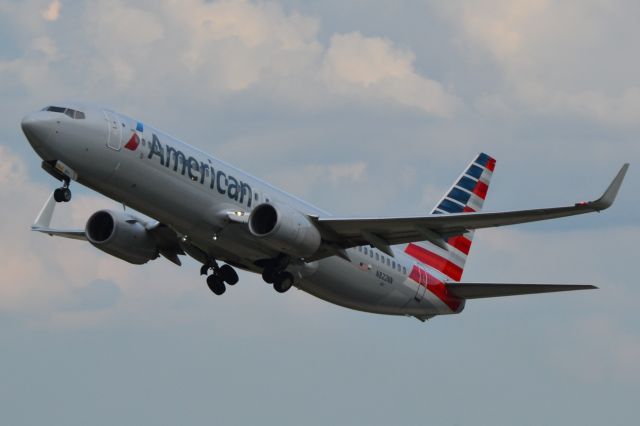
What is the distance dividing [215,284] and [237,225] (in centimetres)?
636

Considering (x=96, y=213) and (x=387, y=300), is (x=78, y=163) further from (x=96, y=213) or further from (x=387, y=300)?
Result: (x=387, y=300)

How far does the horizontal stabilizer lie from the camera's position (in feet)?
175

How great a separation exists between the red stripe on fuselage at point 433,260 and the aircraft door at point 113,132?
53.7 ft

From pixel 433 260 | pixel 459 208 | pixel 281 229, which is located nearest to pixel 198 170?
pixel 281 229

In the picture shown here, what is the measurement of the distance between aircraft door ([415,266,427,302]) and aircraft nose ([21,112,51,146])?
58.0ft

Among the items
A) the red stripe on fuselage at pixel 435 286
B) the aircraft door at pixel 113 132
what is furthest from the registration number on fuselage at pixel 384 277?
the aircraft door at pixel 113 132

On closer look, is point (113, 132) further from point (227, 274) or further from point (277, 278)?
point (227, 274)

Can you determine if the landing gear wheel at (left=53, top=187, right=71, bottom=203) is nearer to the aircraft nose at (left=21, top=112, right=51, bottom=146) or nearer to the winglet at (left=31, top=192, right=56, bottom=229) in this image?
the aircraft nose at (left=21, top=112, right=51, bottom=146)

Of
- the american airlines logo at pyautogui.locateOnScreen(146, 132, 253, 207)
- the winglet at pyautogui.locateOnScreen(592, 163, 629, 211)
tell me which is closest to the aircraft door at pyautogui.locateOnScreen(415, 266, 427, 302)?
the american airlines logo at pyautogui.locateOnScreen(146, 132, 253, 207)

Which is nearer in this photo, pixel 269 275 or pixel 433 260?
pixel 269 275

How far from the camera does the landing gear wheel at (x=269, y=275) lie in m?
51.1

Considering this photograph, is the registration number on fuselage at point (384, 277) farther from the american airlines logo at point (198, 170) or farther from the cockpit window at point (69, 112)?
the cockpit window at point (69, 112)

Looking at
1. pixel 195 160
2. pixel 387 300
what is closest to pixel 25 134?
pixel 195 160

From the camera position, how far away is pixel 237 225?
161 ft
